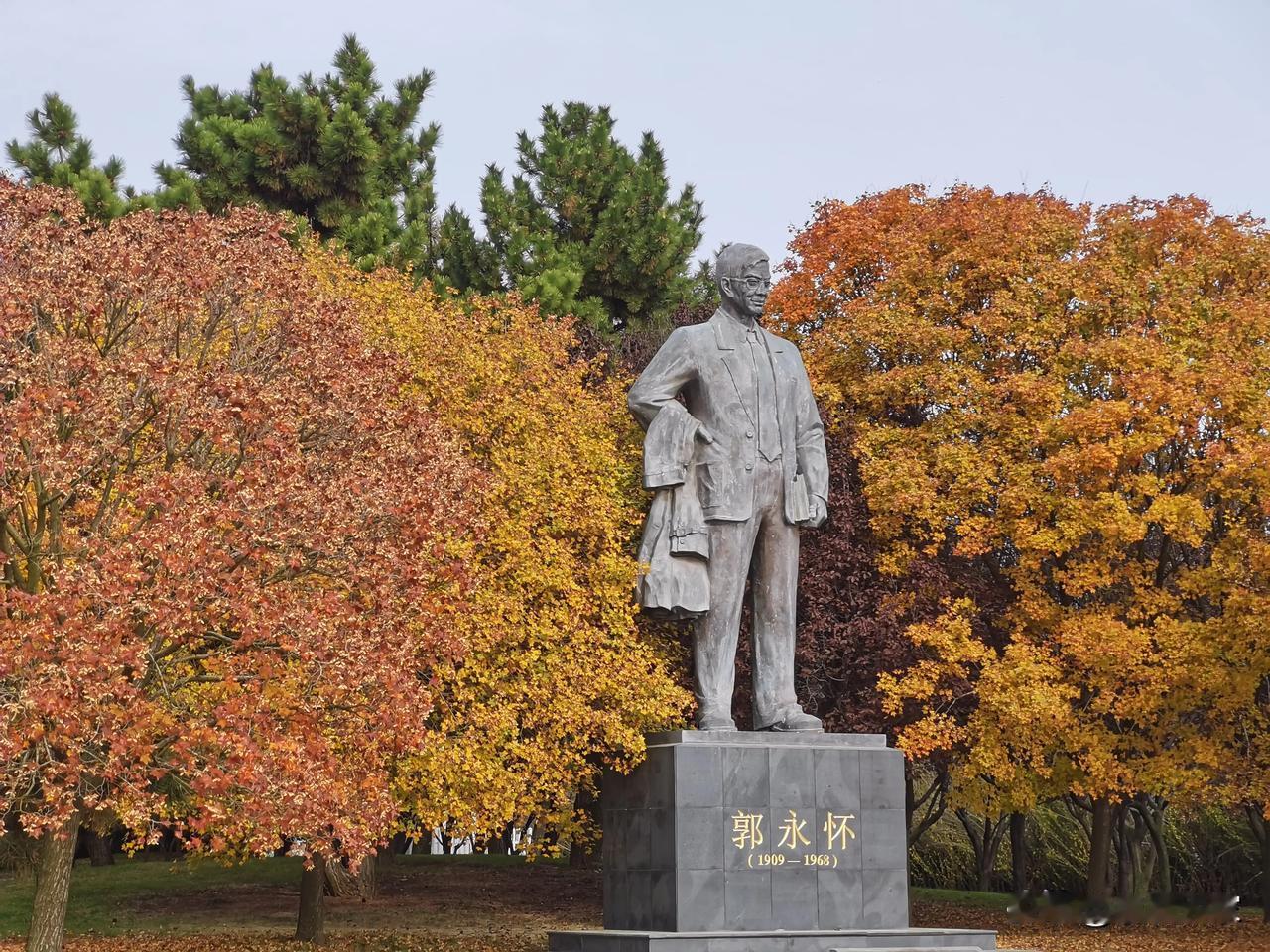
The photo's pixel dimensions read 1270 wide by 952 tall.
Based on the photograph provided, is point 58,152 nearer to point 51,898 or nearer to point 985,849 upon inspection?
point 51,898

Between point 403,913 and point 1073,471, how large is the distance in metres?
10.9

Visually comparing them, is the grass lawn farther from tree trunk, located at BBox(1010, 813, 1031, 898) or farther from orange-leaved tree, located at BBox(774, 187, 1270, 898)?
tree trunk, located at BBox(1010, 813, 1031, 898)

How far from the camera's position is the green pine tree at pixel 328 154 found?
2711cm

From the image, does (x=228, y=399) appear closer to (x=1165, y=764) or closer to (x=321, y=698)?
(x=321, y=698)

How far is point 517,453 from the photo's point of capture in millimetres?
19109

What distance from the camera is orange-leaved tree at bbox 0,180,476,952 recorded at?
39.7 ft

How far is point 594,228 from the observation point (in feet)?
98.6

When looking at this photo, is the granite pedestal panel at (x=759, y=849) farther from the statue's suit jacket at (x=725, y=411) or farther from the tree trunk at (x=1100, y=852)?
the tree trunk at (x=1100, y=852)

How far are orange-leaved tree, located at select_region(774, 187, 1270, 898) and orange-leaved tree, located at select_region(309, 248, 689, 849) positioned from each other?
409 cm

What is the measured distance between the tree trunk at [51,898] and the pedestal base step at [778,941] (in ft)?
15.0

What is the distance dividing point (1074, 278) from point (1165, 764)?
677 centimetres

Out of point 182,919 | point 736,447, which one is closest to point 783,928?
point 736,447

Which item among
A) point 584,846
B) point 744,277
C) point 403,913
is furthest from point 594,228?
point 744,277

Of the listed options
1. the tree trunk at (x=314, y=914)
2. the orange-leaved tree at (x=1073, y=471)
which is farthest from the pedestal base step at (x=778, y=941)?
the orange-leaved tree at (x=1073, y=471)
